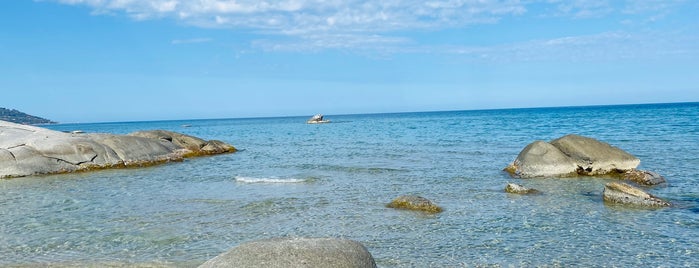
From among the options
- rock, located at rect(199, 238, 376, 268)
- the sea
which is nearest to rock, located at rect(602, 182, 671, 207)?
the sea

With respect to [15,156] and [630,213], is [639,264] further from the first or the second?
[15,156]

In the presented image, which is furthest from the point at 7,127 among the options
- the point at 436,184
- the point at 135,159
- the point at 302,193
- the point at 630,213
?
the point at 630,213

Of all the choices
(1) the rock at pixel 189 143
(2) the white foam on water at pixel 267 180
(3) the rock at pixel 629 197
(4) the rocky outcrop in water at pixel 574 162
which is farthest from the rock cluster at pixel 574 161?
(1) the rock at pixel 189 143

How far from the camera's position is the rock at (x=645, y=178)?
774 inches

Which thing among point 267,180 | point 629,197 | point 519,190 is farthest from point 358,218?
point 267,180

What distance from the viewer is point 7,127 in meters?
31.2

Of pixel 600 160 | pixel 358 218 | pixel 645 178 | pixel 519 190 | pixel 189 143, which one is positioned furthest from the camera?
pixel 189 143

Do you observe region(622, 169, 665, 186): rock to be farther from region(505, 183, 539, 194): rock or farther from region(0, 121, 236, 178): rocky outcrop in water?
region(0, 121, 236, 178): rocky outcrop in water

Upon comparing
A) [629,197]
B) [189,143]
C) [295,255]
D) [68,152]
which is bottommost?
[629,197]

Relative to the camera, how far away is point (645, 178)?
65.3 feet

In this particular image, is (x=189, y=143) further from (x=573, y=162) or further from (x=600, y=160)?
(x=600, y=160)

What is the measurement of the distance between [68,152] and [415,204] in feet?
71.4

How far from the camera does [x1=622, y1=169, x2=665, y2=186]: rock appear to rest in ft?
64.5

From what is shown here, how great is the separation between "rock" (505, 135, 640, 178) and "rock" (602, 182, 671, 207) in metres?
5.56
